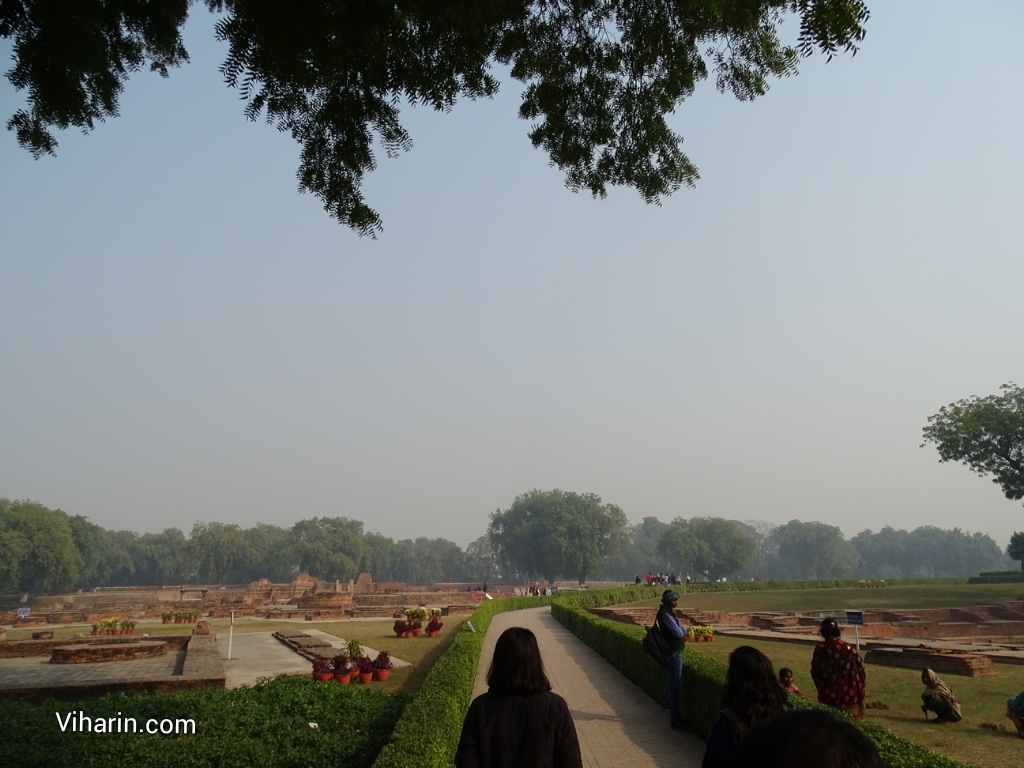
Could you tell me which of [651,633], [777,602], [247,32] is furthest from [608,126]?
[777,602]

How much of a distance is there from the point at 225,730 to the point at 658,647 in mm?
4271

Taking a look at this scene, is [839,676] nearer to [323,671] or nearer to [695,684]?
[695,684]

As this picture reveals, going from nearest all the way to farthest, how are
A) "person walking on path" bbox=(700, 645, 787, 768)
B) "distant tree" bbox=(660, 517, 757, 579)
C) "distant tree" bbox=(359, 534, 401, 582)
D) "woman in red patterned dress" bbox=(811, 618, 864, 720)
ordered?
"person walking on path" bbox=(700, 645, 787, 768) → "woman in red patterned dress" bbox=(811, 618, 864, 720) → "distant tree" bbox=(660, 517, 757, 579) → "distant tree" bbox=(359, 534, 401, 582)

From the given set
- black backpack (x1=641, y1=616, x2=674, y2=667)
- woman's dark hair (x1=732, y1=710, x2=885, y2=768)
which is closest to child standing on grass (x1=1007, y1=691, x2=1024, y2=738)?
black backpack (x1=641, y1=616, x2=674, y2=667)

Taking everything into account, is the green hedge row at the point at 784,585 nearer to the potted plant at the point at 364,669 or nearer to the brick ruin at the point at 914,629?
the brick ruin at the point at 914,629

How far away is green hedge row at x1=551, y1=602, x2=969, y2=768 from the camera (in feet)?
13.4

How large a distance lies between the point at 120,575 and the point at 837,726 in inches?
3631

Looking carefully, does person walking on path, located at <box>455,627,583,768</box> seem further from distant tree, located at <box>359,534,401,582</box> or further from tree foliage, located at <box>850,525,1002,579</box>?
tree foliage, located at <box>850,525,1002,579</box>

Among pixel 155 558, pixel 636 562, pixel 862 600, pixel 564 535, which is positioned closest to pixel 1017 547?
pixel 862 600

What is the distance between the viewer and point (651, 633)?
24.6 feet

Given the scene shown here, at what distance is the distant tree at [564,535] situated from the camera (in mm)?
66938

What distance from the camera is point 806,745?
1.23 meters

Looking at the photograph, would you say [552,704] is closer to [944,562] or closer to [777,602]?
[777,602]

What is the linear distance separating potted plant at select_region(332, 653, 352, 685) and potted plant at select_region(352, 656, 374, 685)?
17 cm
